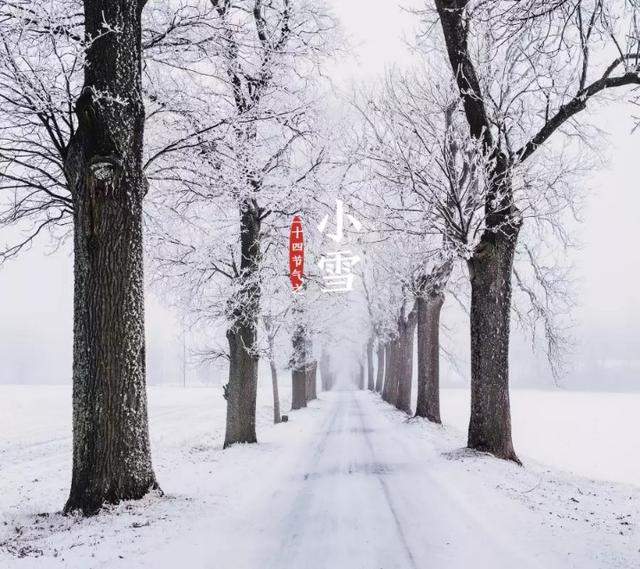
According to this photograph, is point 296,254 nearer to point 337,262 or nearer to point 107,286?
point 337,262

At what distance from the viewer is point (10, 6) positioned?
6.04m

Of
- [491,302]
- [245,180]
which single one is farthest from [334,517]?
[491,302]

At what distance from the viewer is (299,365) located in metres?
26.1

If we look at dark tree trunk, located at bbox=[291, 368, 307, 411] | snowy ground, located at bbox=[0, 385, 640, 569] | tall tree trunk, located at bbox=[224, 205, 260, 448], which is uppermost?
tall tree trunk, located at bbox=[224, 205, 260, 448]

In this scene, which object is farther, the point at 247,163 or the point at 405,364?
the point at 405,364

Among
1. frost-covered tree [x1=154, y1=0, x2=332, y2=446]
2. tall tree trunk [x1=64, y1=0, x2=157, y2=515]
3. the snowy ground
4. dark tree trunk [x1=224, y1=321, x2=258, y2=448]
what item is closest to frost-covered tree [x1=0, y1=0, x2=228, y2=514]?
tall tree trunk [x1=64, y1=0, x2=157, y2=515]

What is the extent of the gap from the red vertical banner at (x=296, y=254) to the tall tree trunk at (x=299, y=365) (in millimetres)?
10507

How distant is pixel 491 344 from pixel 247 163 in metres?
Answer: 5.86

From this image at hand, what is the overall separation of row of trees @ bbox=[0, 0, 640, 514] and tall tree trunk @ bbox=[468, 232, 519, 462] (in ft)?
0.14

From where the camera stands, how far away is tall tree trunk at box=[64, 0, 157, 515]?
5.79 meters

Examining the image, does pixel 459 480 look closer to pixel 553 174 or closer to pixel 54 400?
pixel 553 174

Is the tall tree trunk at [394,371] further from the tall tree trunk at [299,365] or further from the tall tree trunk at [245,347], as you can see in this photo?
the tall tree trunk at [245,347]

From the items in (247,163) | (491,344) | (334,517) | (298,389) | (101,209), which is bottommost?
(298,389)

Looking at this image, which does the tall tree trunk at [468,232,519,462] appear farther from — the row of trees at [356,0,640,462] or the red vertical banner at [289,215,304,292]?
the red vertical banner at [289,215,304,292]
